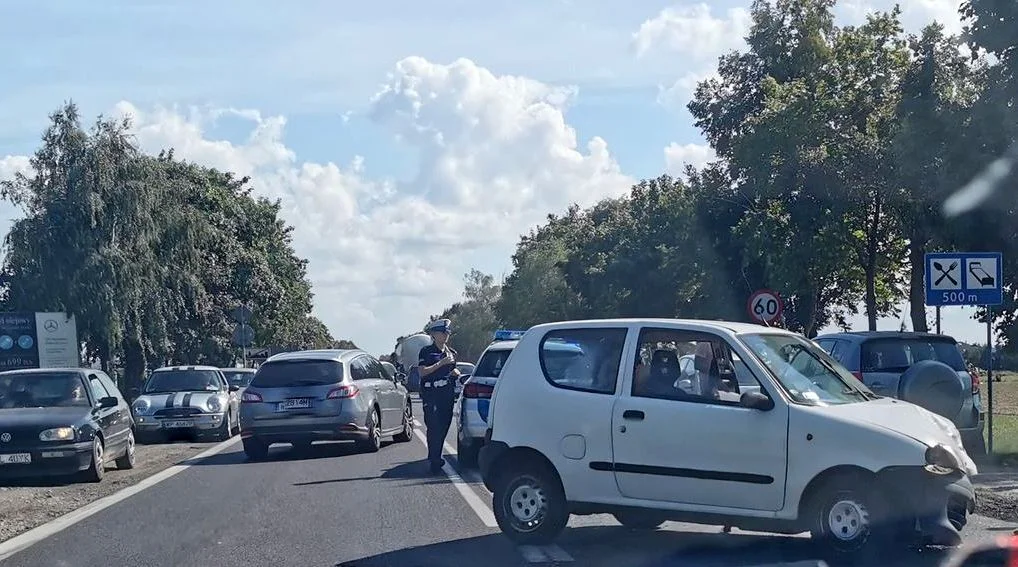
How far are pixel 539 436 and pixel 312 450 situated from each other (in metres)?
12.2

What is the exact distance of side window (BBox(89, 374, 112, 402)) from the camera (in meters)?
18.2

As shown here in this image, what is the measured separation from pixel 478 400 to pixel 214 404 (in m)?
10.7

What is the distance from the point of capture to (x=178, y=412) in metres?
25.5

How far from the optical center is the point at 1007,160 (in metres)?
18.8

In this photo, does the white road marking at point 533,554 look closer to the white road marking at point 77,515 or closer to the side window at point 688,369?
the side window at point 688,369

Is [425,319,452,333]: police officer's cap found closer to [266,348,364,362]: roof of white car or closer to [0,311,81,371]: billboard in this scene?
[266,348,364,362]: roof of white car

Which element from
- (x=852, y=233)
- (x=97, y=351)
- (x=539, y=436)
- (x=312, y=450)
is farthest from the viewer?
(x=97, y=351)

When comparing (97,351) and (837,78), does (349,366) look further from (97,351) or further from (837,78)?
(97,351)

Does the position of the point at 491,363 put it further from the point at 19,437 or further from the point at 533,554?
the point at 533,554

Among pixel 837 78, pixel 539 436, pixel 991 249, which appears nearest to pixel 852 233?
pixel 837 78

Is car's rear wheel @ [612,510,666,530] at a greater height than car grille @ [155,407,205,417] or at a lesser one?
greater

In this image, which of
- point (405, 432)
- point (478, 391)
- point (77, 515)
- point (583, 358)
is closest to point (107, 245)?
point (405, 432)

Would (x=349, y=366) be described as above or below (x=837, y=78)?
below

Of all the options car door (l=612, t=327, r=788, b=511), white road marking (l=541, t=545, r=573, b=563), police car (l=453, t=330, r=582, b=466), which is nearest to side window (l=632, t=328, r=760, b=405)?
car door (l=612, t=327, r=788, b=511)
